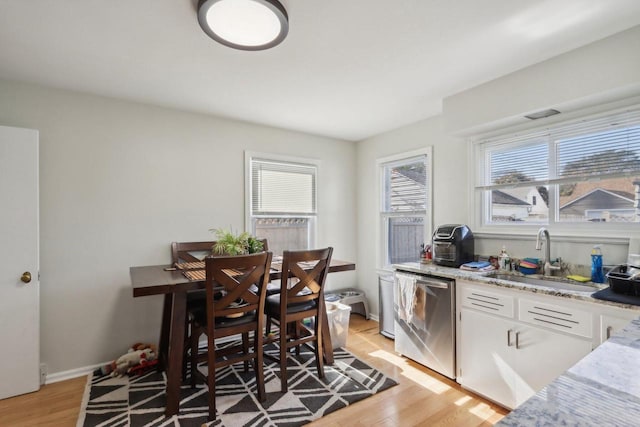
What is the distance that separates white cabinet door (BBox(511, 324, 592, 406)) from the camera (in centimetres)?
188

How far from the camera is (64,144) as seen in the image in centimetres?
267

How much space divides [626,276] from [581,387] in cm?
154

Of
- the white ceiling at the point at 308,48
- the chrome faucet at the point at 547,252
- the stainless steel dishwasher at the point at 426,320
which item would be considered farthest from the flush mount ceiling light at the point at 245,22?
the chrome faucet at the point at 547,252

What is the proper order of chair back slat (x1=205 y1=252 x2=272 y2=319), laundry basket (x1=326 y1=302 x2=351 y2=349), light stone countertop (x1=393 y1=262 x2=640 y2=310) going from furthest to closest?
laundry basket (x1=326 y1=302 x2=351 y2=349) → chair back slat (x1=205 y1=252 x2=272 y2=319) → light stone countertop (x1=393 y1=262 x2=640 y2=310)

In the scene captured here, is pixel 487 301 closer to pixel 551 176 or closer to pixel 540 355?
pixel 540 355

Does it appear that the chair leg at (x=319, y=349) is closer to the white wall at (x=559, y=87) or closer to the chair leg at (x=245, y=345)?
the chair leg at (x=245, y=345)

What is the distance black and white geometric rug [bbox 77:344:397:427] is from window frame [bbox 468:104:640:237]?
66.1 inches

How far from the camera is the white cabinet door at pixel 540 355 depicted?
1.88 meters

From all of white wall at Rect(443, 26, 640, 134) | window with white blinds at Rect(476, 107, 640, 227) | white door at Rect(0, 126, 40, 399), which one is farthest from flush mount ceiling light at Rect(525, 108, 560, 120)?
white door at Rect(0, 126, 40, 399)

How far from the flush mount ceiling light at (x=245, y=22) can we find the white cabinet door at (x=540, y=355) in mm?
2409

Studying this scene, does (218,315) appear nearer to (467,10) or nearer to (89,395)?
(89,395)

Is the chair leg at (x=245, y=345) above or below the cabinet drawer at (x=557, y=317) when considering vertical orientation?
below

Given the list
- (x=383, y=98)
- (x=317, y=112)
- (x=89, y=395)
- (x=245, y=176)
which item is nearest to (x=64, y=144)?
(x=245, y=176)

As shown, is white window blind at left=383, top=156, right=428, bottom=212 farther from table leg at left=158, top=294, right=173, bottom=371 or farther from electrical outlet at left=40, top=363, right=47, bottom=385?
electrical outlet at left=40, top=363, right=47, bottom=385
